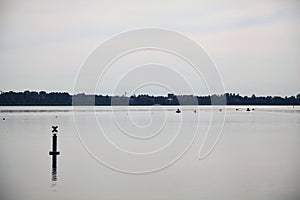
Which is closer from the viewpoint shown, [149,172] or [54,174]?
[54,174]

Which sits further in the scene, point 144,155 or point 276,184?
point 144,155

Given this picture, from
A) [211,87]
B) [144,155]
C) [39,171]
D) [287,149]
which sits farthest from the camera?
[287,149]

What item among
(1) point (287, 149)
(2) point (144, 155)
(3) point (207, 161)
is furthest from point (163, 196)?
(1) point (287, 149)

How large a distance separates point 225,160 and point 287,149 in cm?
431

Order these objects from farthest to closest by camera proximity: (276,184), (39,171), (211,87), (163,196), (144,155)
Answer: (144,155) → (211,87) → (39,171) → (276,184) → (163,196)

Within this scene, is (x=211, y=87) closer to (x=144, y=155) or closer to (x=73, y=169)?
(x=144, y=155)

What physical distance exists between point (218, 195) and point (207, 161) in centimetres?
478

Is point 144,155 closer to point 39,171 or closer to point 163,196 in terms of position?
point 39,171

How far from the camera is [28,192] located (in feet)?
32.7

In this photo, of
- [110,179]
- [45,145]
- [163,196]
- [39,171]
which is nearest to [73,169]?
[39,171]

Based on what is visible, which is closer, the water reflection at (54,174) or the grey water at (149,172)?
the grey water at (149,172)

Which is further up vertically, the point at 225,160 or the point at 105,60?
the point at 105,60

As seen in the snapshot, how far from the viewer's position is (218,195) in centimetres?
962

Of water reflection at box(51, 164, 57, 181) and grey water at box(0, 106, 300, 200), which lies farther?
water reflection at box(51, 164, 57, 181)
